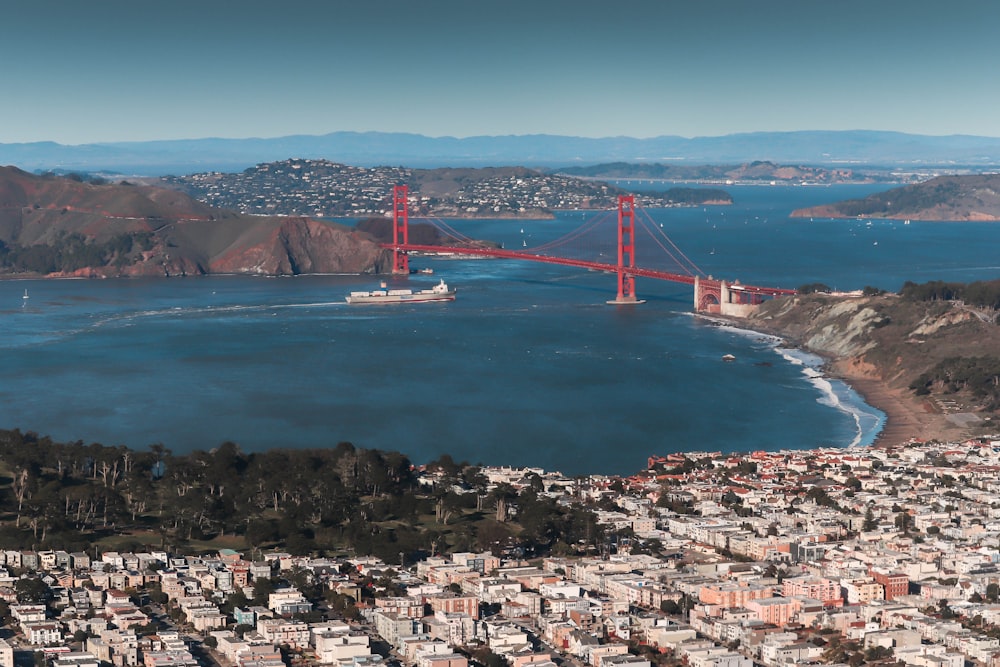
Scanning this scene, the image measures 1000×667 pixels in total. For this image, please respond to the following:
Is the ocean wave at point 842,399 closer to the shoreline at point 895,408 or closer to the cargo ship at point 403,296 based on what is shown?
the shoreline at point 895,408

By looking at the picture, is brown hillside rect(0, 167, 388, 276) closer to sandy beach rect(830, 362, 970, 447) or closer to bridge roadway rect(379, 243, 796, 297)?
bridge roadway rect(379, 243, 796, 297)

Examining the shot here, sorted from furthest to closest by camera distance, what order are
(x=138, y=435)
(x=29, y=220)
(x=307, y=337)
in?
(x=29, y=220) < (x=307, y=337) < (x=138, y=435)

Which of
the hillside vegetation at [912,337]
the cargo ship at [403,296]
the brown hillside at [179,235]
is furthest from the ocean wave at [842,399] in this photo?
the brown hillside at [179,235]

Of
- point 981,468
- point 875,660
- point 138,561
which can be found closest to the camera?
point 875,660

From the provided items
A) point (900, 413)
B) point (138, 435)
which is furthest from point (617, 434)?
point (138, 435)

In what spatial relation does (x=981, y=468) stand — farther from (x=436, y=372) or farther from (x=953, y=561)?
(x=436, y=372)

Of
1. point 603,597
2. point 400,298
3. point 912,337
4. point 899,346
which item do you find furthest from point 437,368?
point 603,597
